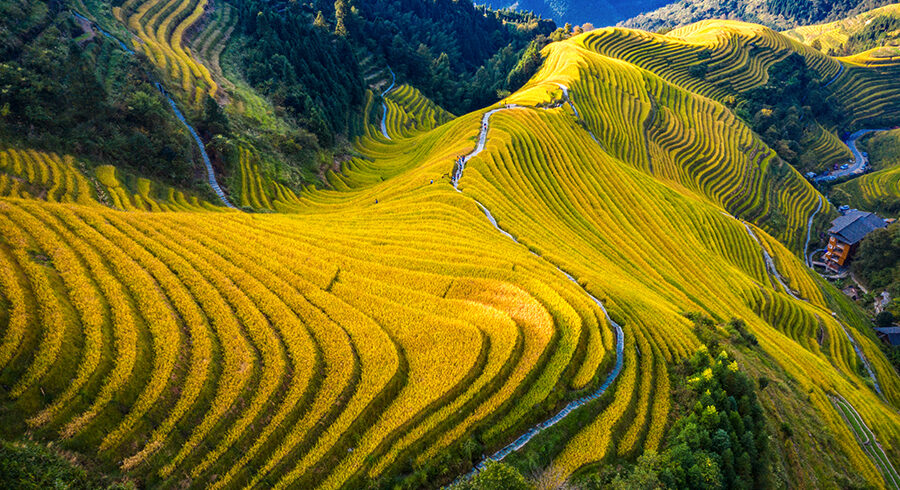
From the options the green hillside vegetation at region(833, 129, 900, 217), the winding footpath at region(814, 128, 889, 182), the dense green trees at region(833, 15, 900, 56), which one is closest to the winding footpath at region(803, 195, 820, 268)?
the green hillside vegetation at region(833, 129, 900, 217)

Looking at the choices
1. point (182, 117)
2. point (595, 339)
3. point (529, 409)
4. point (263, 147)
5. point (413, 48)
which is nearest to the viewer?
point (529, 409)

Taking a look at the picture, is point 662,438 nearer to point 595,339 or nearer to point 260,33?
point 595,339

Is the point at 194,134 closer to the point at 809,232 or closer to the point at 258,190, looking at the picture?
the point at 258,190

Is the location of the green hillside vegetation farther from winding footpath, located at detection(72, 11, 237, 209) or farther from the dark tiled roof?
winding footpath, located at detection(72, 11, 237, 209)

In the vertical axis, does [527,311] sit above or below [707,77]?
below

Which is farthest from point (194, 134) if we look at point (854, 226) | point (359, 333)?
point (854, 226)

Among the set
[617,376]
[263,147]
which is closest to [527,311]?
[617,376]

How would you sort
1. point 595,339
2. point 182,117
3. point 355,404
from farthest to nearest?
point 182,117
point 595,339
point 355,404

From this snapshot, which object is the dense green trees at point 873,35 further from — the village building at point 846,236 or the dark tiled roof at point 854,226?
the village building at point 846,236
